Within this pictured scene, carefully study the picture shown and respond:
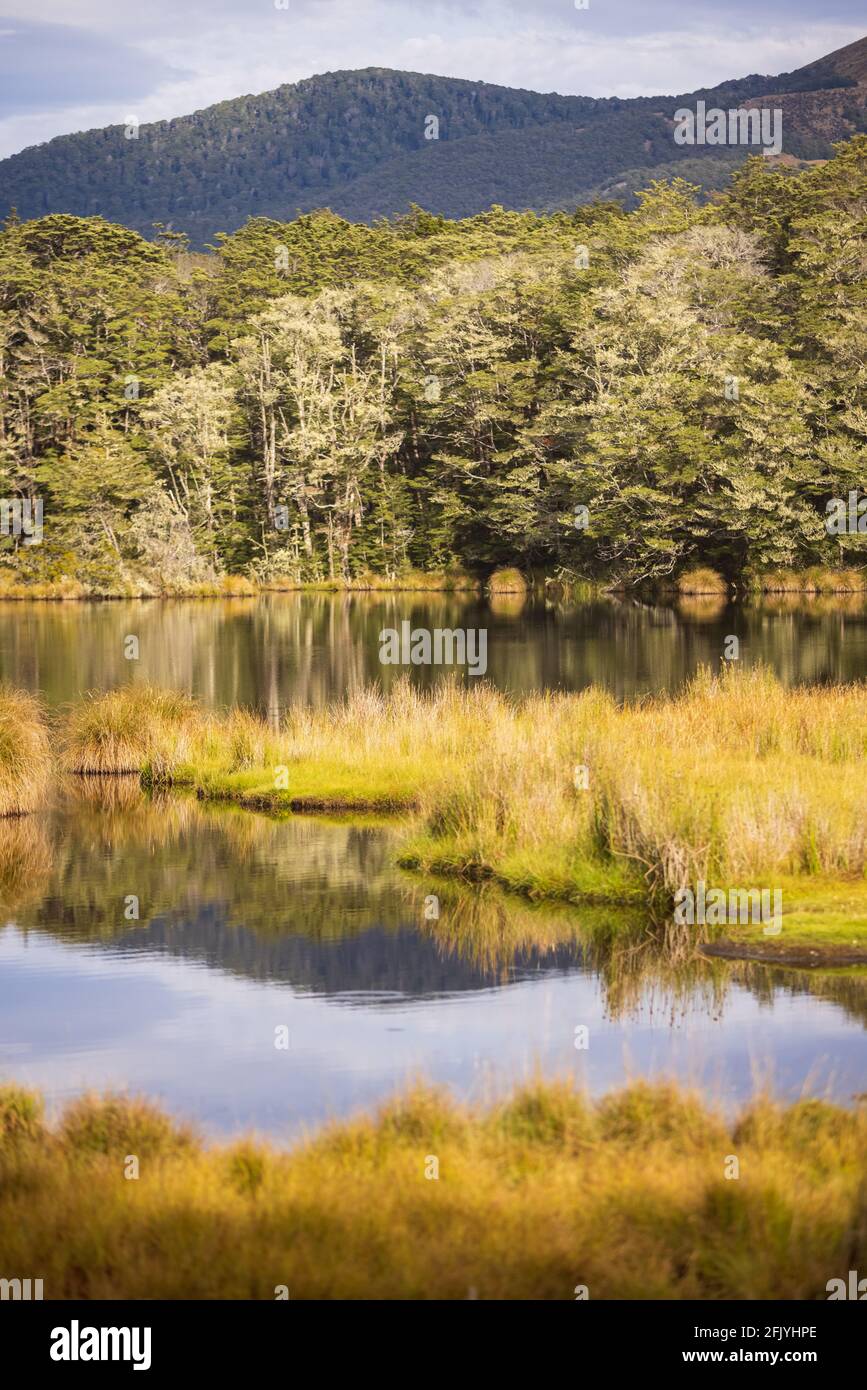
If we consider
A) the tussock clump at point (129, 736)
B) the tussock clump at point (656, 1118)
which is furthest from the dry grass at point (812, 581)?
the tussock clump at point (656, 1118)

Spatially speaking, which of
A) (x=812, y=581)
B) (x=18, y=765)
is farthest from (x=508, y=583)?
(x=18, y=765)

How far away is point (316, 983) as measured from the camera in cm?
1383

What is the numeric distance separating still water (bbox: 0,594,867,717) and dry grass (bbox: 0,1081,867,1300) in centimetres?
2391

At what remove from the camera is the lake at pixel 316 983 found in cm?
1089

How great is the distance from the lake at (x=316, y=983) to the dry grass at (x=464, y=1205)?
949 mm

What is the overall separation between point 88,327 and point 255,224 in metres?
14.1

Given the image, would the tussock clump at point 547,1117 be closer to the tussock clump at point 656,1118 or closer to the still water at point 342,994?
the tussock clump at point 656,1118

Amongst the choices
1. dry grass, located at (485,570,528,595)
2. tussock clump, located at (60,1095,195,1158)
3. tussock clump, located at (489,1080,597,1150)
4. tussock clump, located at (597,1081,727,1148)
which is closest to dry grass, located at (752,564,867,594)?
dry grass, located at (485,570,528,595)

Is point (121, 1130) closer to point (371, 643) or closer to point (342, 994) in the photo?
point (342, 994)

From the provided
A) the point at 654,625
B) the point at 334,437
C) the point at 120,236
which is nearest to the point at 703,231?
the point at 334,437

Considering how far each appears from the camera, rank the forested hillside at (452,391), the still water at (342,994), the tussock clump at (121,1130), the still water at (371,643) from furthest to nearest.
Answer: the forested hillside at (452,391)
the still water at (371,643)
the still water at (342,994)
the tussock clump at (121,1130)

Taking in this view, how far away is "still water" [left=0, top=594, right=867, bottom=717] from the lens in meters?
36.3

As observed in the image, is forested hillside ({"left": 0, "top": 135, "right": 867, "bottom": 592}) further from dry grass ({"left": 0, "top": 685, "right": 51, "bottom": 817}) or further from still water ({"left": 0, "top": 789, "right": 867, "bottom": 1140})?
still water ({"left": 0, "top": 789, "right": 867, "bottom": 1140})
